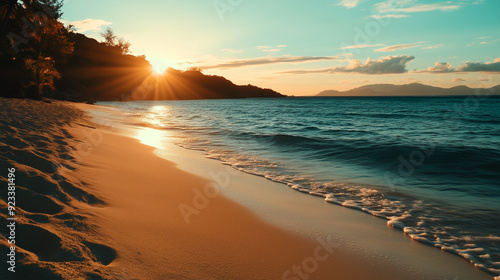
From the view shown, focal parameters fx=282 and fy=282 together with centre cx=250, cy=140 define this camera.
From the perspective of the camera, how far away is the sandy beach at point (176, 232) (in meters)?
2.63

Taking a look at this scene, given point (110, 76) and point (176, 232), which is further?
point (110, 76)

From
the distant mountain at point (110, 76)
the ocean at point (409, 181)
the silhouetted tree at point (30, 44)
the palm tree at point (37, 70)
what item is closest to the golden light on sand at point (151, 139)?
the ocean at point (409, 181)

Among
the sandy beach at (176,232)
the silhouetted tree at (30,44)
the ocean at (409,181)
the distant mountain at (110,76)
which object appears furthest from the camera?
the distant mountain at (110,76)

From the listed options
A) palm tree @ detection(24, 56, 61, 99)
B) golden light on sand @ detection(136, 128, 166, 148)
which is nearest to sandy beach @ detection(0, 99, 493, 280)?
golden light on sand @ detection(136, 128, 166, 148)

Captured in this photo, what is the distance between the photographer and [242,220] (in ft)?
15.3

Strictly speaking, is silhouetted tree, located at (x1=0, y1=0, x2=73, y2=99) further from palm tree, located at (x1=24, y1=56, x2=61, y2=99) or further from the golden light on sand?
the golden light on sand

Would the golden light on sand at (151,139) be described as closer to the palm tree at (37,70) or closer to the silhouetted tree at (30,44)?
the silhouetted tree at (30,44)

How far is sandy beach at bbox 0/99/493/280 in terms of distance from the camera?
2.63 m

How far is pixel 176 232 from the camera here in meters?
3.71

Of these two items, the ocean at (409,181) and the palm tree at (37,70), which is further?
the palm tree at (37,70)

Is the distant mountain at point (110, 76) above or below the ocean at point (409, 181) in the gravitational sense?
above

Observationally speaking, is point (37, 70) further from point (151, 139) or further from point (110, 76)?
point (110, 76)

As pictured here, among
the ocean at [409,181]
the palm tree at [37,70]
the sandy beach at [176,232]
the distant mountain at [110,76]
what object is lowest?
the ocean at [409,181]

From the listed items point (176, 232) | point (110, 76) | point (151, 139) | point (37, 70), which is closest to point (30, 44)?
point (37, 70)
